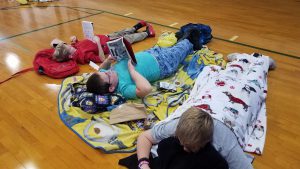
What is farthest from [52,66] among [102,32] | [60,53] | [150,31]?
[150,31]

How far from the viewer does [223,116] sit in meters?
1.38

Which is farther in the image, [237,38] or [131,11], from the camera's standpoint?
[131,11]

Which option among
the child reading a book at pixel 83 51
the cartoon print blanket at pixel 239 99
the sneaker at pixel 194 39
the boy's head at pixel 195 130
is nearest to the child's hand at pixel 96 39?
the child reading a book at pixel 83 51

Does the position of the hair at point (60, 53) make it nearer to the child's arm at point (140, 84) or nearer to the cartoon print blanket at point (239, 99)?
the child's arm at point (140, 84)

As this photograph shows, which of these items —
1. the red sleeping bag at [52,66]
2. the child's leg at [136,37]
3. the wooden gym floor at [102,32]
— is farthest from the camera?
the child's leg at [136,37]

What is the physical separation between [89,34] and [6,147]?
1513 mm

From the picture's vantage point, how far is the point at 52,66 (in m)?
2.54

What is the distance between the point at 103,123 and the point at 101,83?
0.27 m

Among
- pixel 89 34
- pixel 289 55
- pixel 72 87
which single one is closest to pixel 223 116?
pixel 72 87

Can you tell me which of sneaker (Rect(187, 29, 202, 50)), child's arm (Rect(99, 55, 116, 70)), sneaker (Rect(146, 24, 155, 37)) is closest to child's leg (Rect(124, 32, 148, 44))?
sneaker (Rect(146, 24, 155, 37))

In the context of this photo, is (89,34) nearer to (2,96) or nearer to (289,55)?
(2,96)

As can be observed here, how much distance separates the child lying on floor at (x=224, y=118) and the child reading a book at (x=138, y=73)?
33 centimetres

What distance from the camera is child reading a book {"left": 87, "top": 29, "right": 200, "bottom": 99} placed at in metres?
1.88

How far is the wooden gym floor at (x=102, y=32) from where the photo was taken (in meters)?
1.64
